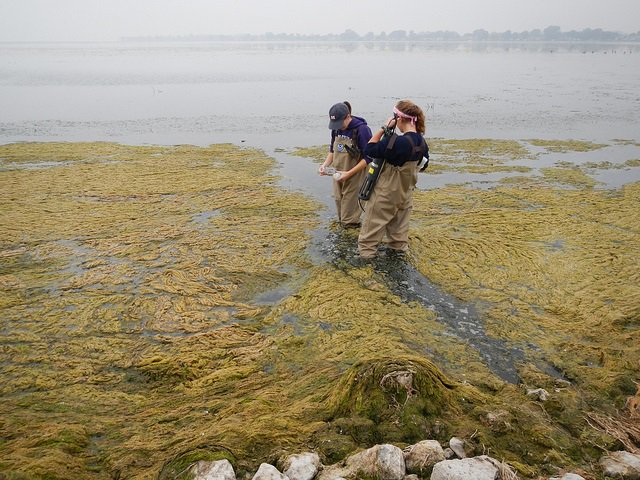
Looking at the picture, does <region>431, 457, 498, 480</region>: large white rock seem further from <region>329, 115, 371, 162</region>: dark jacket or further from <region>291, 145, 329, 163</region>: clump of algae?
<region>291, 145, 329, 163</region>: clump of algae

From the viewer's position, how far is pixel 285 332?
14.9 feet

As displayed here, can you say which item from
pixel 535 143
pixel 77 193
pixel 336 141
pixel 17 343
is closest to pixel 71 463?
pixel 17 343

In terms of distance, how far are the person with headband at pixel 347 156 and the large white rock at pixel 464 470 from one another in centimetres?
444

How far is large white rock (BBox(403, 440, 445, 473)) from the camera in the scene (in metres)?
2.42

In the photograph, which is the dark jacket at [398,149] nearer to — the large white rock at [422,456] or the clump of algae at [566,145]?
the large white rock at [422,456]

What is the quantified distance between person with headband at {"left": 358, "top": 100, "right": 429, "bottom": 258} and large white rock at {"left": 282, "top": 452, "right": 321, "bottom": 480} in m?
3.69

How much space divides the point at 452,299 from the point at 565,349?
4.26 ft

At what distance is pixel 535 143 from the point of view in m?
14.4

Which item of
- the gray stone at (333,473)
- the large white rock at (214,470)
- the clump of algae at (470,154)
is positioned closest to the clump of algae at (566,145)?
the clump of algae at (470,154)

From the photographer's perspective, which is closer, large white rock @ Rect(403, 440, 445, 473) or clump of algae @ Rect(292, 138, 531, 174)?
large white rock @ Rect(403, 440, 445, 473)

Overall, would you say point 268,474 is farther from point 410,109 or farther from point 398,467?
point 410,109

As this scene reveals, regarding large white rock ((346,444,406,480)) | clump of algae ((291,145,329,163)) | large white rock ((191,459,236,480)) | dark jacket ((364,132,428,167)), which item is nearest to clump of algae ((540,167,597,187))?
clump of algae ((291,145,329,163))

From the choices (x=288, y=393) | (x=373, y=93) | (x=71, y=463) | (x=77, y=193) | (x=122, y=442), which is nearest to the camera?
(x=71, y=463)

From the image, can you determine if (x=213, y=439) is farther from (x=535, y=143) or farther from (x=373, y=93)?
(x=373, y=93)
